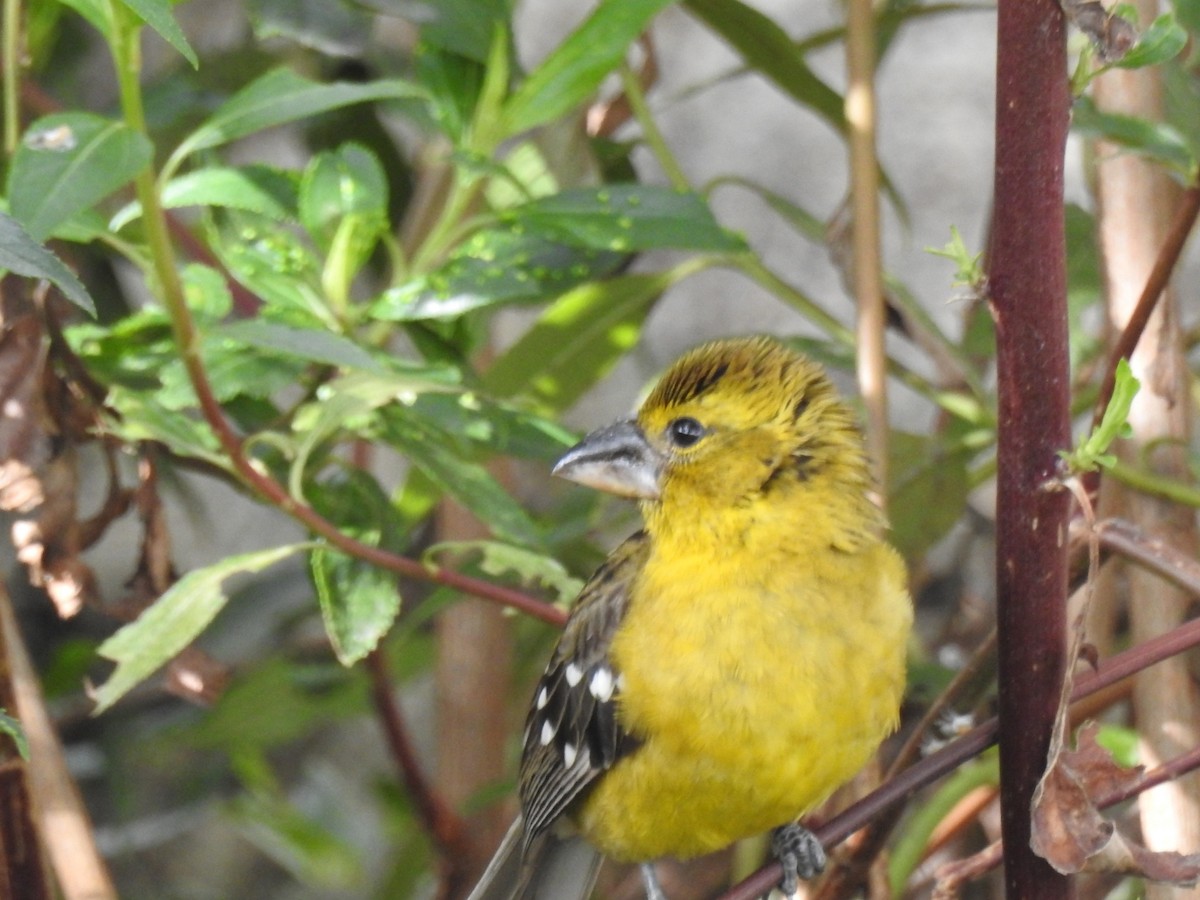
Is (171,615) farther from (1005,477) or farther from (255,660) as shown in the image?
(255,660)

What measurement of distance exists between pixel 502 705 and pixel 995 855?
134 cm

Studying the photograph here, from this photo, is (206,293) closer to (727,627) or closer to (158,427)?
(158,427)

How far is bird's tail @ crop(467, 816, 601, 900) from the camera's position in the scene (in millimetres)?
2256

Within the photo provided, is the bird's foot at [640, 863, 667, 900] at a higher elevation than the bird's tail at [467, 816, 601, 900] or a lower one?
higher

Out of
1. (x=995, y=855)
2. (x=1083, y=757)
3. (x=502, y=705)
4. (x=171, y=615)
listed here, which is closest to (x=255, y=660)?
(x=502, y=705)

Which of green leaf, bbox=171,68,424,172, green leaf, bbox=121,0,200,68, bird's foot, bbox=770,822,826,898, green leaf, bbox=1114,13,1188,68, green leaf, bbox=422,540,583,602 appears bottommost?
bird's foot, bbox=770,822,826,898

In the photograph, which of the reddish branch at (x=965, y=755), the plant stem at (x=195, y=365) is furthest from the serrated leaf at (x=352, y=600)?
the reddish branch at (x=965, y=755)

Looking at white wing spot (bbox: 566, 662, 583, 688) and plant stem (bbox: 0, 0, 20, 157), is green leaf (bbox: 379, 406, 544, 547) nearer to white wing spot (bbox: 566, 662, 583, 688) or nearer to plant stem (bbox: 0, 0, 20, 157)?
white wing spot (bbox: 566, 662, 583, 688)

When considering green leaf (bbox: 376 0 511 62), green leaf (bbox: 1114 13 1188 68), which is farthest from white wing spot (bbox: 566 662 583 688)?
green leaf (bbox: 1114 13 1188 68)

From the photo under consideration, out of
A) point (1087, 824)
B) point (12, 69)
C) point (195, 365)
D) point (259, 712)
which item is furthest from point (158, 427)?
point (259, 712)

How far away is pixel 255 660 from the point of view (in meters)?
3.04

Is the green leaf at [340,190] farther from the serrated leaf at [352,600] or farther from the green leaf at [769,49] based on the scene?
the green leaf at [769,49]

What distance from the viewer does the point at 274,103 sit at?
163 centimetres

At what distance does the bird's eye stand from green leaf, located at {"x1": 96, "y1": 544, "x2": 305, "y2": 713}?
50cm
